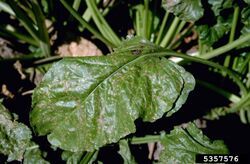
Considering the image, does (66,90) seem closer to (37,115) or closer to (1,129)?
(37,115)

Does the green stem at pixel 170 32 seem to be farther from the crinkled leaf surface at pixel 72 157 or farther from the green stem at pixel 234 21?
the crinkled leaf surface at pixel 72 157

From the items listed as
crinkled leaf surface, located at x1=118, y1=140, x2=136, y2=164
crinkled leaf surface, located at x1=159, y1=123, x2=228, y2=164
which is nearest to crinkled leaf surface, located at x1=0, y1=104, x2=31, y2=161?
crinkled leaf surface, located at x1=118, y1=140, x2=136, y2=164

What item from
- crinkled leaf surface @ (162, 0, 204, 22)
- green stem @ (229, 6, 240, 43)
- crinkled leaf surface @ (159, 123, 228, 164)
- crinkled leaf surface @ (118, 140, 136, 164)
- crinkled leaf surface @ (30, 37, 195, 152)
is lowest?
crinkled leaf surface @ (118, 140, 136, 164)

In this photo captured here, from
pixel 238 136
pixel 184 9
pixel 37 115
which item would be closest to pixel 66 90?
pixel 37 115

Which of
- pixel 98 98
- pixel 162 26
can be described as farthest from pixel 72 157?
→ pixel 162 26

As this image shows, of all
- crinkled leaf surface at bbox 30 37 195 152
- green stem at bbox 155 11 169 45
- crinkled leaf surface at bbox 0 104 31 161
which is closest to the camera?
crinkled leaf surface at bbox 30 37 195 152

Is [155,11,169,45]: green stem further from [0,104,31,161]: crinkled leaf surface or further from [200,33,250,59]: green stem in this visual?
[0,104,31,161]: crinkled leaf surface

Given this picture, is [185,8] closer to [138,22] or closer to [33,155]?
[138,22]
